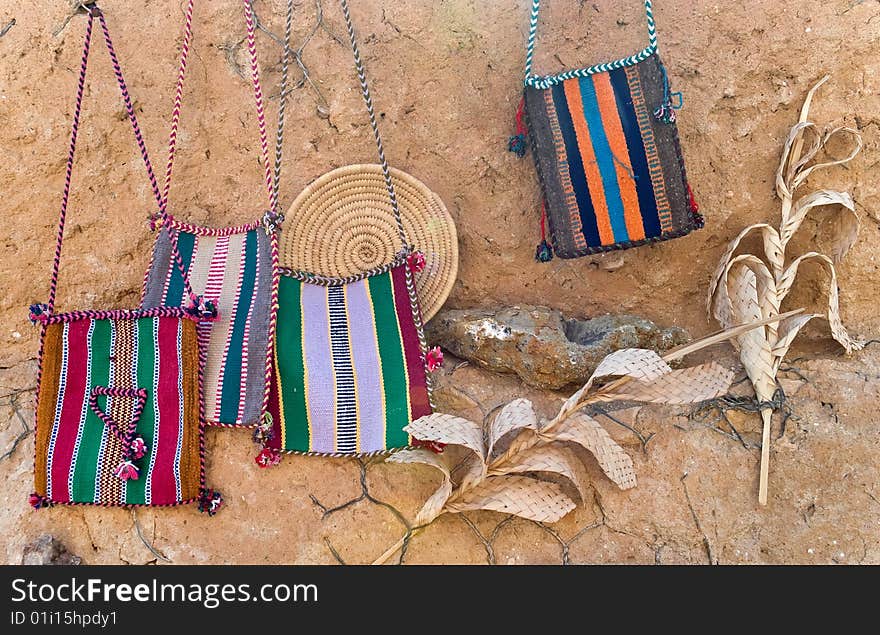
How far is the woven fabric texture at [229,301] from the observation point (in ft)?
7.14

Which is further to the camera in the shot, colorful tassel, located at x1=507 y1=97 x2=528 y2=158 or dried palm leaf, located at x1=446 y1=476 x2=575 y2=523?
colorful tassel, located at x1=507 y1=97 x2=528 y2=158

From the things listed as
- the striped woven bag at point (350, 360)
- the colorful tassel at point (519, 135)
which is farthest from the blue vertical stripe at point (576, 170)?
the striped woven bag at point (350, 360)

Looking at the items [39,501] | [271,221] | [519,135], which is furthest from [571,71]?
[39,501]

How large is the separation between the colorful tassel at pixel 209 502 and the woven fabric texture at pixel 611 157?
117 centimetres

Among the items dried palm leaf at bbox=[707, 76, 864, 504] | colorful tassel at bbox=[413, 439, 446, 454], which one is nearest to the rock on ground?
dried palm leaf at bbox=[707, 76, 864, 504]

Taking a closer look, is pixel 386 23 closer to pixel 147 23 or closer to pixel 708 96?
pixel 147 23

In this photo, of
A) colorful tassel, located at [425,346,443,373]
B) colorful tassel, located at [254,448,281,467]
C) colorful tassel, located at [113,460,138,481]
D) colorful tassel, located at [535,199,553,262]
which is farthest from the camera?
colorful tassel, located at [535,199,553,262]

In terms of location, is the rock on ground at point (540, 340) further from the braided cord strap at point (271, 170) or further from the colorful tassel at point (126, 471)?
the colorful tassel at point (126, 471)

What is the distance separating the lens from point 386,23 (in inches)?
92.8

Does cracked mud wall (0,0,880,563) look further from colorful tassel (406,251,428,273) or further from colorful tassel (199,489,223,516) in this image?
colorful tassel (406,251,428,273)

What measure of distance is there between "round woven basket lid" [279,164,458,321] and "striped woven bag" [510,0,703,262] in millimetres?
327

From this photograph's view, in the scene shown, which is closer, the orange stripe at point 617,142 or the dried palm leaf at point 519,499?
the dried palm leaf at point 519,499

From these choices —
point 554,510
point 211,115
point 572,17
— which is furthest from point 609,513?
point 211,115

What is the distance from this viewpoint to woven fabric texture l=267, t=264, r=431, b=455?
85.7 inches
